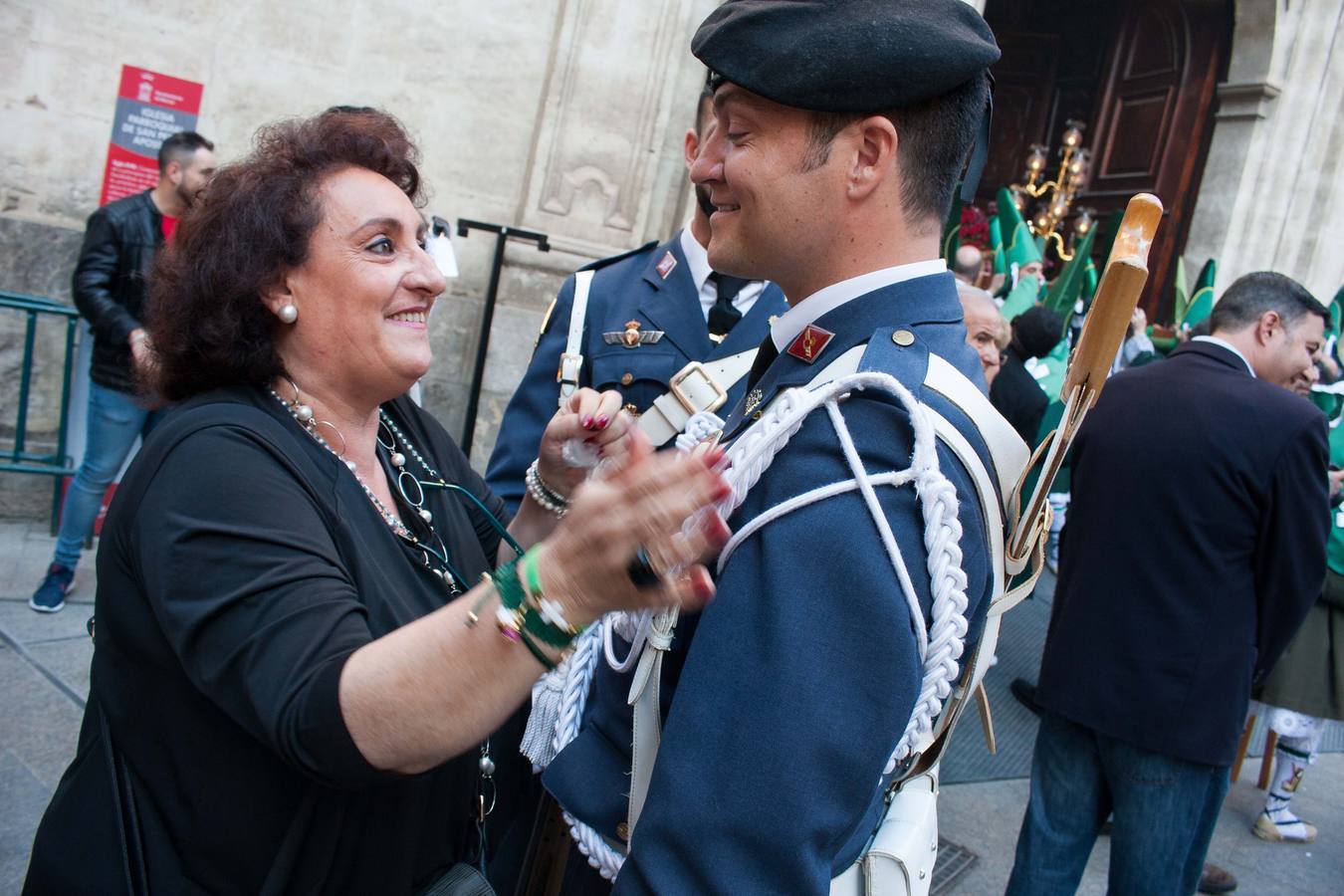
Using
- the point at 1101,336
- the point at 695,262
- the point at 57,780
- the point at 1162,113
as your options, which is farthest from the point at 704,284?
the point at 1162,113

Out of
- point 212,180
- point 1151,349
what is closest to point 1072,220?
point 1151,349

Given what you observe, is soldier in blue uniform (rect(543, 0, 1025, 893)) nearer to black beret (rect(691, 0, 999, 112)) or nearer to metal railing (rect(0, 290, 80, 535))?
black beret (rect(691, 0, 999, 112))

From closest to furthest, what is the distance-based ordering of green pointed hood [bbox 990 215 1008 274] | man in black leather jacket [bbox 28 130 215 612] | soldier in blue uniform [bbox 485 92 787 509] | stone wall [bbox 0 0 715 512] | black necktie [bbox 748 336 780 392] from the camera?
1. black necktie [bbox 748 336 780 392]
2. soldier in blue uniform [bbox 485 92 787 509]
3. man in black leather jacket [bbox 28 130 215 612]
4. stone wall [bbox 0 0 715 512]
5. green pointed hood [bbox 990 215 1008 274]

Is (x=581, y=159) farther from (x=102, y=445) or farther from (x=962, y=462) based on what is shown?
(x=962, y=462)

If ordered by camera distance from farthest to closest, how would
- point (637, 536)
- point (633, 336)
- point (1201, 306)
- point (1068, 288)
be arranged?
point (1201, 306)
point (1068, 288)
point (633, 336)
point (637, 536)

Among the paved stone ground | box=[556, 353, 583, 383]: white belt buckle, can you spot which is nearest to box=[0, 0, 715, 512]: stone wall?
the paved stone ground

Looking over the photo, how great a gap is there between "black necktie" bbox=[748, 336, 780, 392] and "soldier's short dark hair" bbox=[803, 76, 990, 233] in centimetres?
31

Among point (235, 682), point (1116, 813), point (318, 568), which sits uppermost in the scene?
point (318, 568)

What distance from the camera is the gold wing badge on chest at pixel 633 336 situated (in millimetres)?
2609

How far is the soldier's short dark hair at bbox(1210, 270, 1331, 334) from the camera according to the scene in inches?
126

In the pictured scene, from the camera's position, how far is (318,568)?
1.33 m

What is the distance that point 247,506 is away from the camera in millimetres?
1345

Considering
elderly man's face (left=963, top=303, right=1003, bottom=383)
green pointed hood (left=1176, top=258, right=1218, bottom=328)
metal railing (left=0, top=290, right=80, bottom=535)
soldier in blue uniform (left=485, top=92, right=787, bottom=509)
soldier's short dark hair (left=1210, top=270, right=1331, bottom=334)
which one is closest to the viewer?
soldier in blue uniform (left=485, top=92, right=787, bottom=509)

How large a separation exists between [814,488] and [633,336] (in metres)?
1.55
